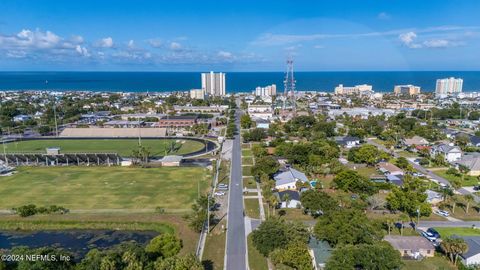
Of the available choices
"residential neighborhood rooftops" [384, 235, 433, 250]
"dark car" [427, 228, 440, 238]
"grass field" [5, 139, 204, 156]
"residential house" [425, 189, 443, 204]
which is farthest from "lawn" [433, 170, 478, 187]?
"grass field" [5, 139, 204, 156]

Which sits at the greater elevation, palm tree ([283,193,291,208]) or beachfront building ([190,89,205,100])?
beachfront building ([190,89,205,100])

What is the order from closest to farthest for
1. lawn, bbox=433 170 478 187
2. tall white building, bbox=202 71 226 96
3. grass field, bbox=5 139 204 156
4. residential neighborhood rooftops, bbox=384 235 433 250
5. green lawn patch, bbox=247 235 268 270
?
1. green lawn patch, bbox=247 235 268 270
2. residential neighborhood rooftops, bbox=384 235 433 250
3. lawn, bbox=433 170 478 187
4. grass field, bbox=5 139 204 156
5. tall white building, bbox=202 71 226 96

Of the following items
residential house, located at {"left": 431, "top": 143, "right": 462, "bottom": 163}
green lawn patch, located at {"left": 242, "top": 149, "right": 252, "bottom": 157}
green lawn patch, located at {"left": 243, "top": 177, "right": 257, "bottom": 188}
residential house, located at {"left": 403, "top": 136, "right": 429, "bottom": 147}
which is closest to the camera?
green lawn patch, located at {"left": 243, "top": 177, "right": 257, "bottom": 188}

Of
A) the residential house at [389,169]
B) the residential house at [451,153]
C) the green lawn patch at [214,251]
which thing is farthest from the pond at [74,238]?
the residential house at [451,153]

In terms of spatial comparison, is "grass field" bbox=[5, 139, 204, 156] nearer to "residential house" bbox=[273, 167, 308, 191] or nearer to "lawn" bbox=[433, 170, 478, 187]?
"residential house" bbox=[273, 167, 308, 191]

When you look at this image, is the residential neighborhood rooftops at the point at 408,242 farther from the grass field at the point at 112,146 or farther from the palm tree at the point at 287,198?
the grass field at the point at 112,146

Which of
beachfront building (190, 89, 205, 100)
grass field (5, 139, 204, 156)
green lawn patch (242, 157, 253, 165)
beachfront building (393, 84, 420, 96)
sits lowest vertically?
grass field (5, 139, 204, 156)
